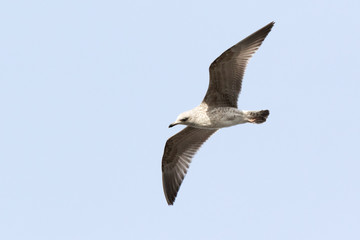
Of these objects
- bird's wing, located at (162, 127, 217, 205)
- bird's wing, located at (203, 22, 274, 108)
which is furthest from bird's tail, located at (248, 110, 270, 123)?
bird's wing, located at (162, 127, 217, 205)

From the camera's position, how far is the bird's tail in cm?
1309

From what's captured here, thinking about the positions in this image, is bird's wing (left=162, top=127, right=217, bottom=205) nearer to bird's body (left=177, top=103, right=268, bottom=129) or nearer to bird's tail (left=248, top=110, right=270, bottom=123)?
bird's body (left=177, top=103, right=268, bottom=129)

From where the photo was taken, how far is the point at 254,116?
13.1 meters

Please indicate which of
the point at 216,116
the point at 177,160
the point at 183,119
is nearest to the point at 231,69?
the point at 216,116

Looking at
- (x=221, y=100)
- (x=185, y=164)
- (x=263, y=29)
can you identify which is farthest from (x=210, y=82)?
(x=185, y=164)

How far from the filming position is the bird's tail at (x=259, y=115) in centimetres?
1309

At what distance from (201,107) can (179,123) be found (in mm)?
587

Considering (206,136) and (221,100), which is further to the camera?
(206,136)

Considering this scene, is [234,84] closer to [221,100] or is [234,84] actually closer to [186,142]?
[221,100]

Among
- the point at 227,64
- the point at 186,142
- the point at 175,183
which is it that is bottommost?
the point at 175,183

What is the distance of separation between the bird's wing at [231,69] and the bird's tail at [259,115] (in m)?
0.52

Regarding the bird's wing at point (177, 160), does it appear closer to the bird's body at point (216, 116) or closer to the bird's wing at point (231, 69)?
the bird's body at point (216, 116)

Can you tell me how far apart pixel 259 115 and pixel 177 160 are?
9.11 ft

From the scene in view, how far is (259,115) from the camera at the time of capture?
13.1 metres
